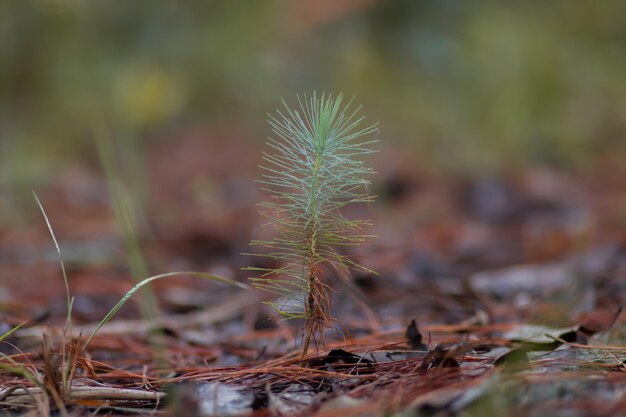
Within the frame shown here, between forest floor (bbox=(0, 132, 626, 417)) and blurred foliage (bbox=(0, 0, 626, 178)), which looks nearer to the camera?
forest floor (bbox=(0, 132, 626, 417))

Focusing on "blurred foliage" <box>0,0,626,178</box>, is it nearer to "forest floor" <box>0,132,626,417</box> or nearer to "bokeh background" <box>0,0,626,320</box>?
"bokeh background" <box>0,0,626,320</box>

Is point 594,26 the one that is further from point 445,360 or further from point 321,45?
point 445,360

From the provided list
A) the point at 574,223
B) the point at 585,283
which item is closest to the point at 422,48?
the point at 574,223

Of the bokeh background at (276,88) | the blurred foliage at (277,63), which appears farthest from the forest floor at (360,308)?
the blurred foliage at (277,63)

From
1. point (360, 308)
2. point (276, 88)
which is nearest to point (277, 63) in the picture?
point (276, 88)

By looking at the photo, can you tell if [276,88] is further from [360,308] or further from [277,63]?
[360,308]

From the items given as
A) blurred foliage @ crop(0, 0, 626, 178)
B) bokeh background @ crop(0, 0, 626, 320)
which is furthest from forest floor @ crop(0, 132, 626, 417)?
blurred foliage @ crop(0, 0, 626, 178)
